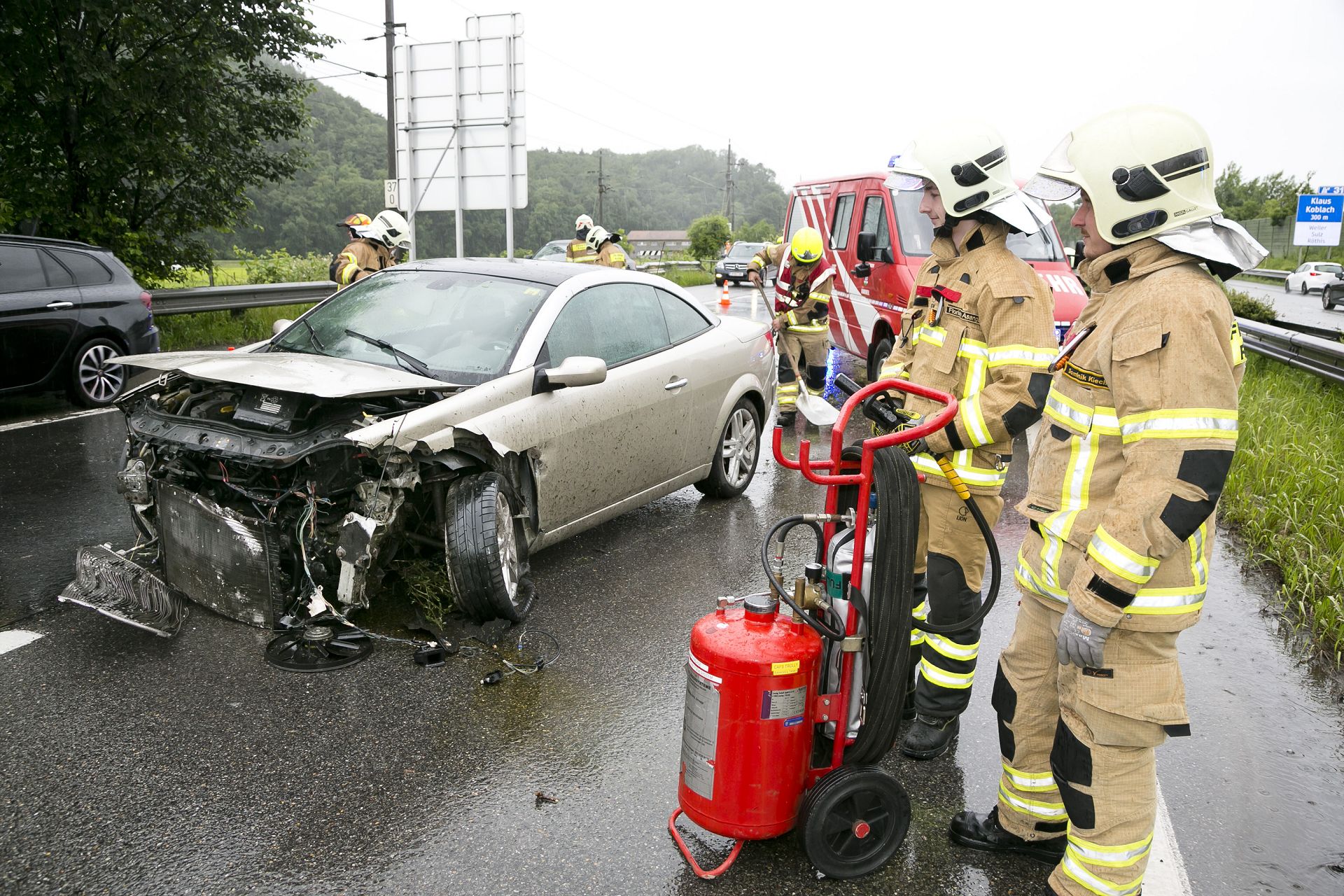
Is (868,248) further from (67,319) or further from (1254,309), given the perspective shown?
(1254,309)

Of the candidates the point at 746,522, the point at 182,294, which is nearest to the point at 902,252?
the point at 746,522

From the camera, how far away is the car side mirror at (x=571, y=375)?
14.6 ft

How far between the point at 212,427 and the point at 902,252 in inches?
278

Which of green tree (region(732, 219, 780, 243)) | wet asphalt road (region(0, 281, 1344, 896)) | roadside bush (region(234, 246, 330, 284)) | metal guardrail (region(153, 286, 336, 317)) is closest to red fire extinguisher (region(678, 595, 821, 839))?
wet asphalt road (region(0, 281, 1344, 896))

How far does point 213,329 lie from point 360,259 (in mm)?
6060

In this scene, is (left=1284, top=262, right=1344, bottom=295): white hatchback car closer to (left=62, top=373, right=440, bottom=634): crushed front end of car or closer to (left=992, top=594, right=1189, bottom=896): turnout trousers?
(left=992, top=594, right=1189, bottom=896): turnout trousers

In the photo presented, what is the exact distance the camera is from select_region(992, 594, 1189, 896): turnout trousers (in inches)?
91.2

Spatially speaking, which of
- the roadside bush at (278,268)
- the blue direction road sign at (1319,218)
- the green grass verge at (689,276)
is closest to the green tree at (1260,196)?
the blue direction road sign at (1319,218)

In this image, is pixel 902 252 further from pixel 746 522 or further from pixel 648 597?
pixel 648 597

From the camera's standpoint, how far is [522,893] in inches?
103

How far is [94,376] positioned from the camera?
28.3ft

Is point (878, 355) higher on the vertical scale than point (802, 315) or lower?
lower

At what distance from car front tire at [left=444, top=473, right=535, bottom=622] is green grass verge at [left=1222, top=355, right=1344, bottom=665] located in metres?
3.79

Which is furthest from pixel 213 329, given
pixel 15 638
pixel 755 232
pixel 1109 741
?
pixel 755 232
